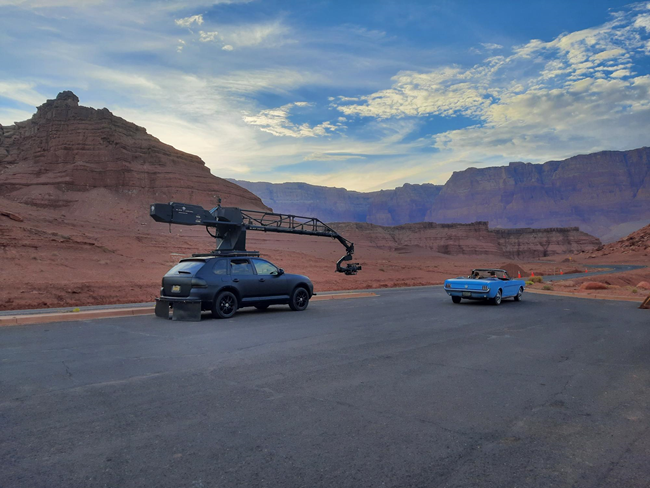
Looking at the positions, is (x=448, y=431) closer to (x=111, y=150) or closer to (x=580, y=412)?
(x=580, y=412)

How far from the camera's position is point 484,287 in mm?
15953

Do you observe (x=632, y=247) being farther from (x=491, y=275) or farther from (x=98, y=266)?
(x=98, y=266)

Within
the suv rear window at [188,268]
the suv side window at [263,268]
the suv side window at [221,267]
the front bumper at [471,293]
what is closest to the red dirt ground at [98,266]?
the suv rear window at [188,268]

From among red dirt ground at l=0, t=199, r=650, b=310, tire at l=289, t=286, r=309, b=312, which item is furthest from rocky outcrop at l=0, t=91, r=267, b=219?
tire at l=289, t=286, r=309, b=312

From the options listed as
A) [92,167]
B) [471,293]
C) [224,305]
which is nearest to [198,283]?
[224,305]

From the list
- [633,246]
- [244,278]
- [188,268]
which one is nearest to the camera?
[188,268]

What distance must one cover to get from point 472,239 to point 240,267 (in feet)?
360

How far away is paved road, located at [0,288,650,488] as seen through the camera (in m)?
3.60

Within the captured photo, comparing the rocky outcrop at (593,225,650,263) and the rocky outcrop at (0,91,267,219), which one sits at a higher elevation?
the rocky outcrop at (0,91,267,219)

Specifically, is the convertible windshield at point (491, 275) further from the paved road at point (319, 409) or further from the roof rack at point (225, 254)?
the roof rack at point (225, 254)

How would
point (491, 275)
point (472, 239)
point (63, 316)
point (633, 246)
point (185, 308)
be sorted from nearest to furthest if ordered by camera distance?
1. point (185, 308)
2. point (63, 316)
3. point (491, 275)
4. point (633, 246)
5. point (472, 239)

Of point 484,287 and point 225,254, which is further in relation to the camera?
point 484,287

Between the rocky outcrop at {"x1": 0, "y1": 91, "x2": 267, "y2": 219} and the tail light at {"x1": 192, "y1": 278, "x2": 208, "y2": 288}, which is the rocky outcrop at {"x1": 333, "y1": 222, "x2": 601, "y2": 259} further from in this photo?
the tail light at {"x1": 192, "y1": 278, "x2": 208, "y2": 288}

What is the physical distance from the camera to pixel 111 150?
246 ft
